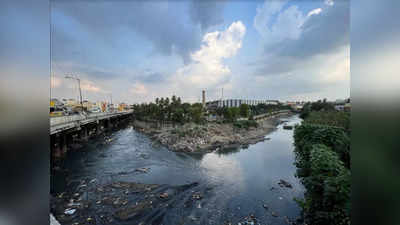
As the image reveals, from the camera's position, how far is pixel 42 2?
711 mm

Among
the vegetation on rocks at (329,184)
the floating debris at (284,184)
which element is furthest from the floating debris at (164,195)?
the floating debris at (284,184)

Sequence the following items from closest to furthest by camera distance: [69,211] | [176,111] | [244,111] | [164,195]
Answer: [69,211], [164,195], [176,111], [244,111]

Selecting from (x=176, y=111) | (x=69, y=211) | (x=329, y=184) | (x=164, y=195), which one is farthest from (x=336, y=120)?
(x=176, y=111)

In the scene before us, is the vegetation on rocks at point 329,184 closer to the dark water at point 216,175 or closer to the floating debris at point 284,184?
the dark water at point 216,175

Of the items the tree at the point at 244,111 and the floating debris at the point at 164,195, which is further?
the tree at the point at 244,111

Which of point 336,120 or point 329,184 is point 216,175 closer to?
point 329,184

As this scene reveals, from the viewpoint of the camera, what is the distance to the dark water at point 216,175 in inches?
161

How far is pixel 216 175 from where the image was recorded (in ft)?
21.3

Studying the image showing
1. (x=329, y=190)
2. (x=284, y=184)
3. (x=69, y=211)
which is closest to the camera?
(x=329, y=190)

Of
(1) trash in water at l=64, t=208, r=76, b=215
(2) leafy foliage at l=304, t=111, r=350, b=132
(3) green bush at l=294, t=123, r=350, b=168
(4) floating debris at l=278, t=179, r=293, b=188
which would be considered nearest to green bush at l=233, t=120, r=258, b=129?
(2) leafy foliage at l=304, t=111, r=350, b=132

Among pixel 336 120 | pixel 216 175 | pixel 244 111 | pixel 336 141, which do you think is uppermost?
pixel 244 111

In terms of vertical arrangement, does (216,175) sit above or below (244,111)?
below

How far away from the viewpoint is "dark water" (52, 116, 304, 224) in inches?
161

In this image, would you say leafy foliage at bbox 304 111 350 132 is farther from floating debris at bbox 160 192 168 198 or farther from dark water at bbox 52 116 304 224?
floating debris at bbox 160 192 168 198
